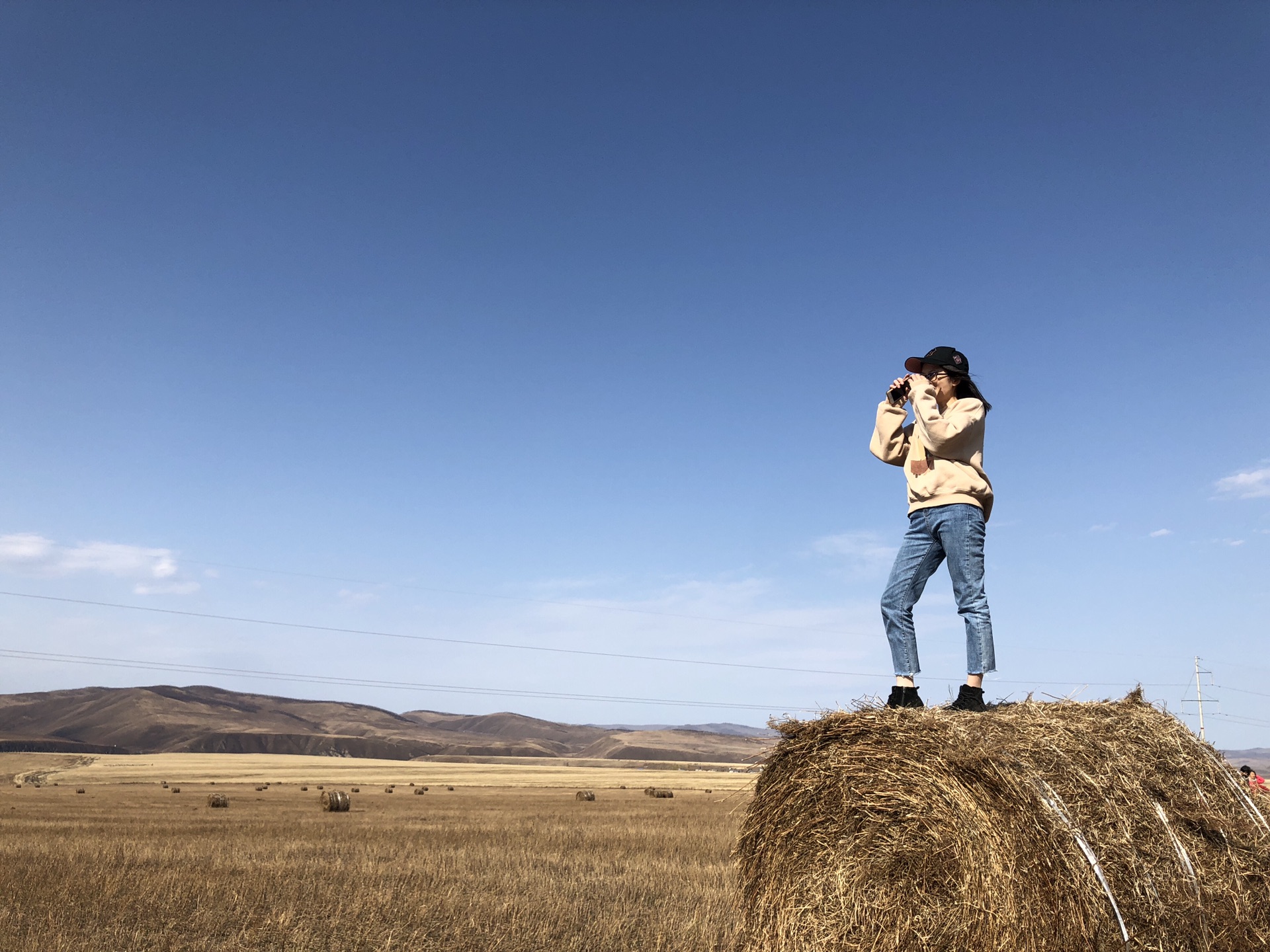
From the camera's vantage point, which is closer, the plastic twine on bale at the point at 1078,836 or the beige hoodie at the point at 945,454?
the plastic twine on bale at the point at 1078,836

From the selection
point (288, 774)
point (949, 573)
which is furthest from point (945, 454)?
point (288, 774)

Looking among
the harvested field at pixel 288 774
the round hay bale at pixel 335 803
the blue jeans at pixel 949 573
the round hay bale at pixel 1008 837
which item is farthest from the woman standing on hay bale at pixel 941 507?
the harvested field at pixel 288 774

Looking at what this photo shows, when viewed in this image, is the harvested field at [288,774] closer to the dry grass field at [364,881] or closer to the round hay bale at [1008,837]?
the dry grass field at [364,881]

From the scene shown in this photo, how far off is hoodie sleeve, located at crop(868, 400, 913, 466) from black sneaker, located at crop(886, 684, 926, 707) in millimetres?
1564

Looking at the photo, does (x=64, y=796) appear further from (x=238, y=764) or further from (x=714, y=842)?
(x=238, y=764)

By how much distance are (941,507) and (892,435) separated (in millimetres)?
652

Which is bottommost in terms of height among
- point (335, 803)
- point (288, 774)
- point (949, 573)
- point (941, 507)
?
point (288, 774)

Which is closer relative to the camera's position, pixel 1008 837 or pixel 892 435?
pixel 1008 837

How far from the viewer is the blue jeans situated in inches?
228

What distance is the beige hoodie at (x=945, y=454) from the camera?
592 centimetres

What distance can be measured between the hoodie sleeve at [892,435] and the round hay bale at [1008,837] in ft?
5.71

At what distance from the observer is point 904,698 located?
6.04 meters

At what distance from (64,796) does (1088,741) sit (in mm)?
41218

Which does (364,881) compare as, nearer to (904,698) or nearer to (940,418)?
(904,698)
